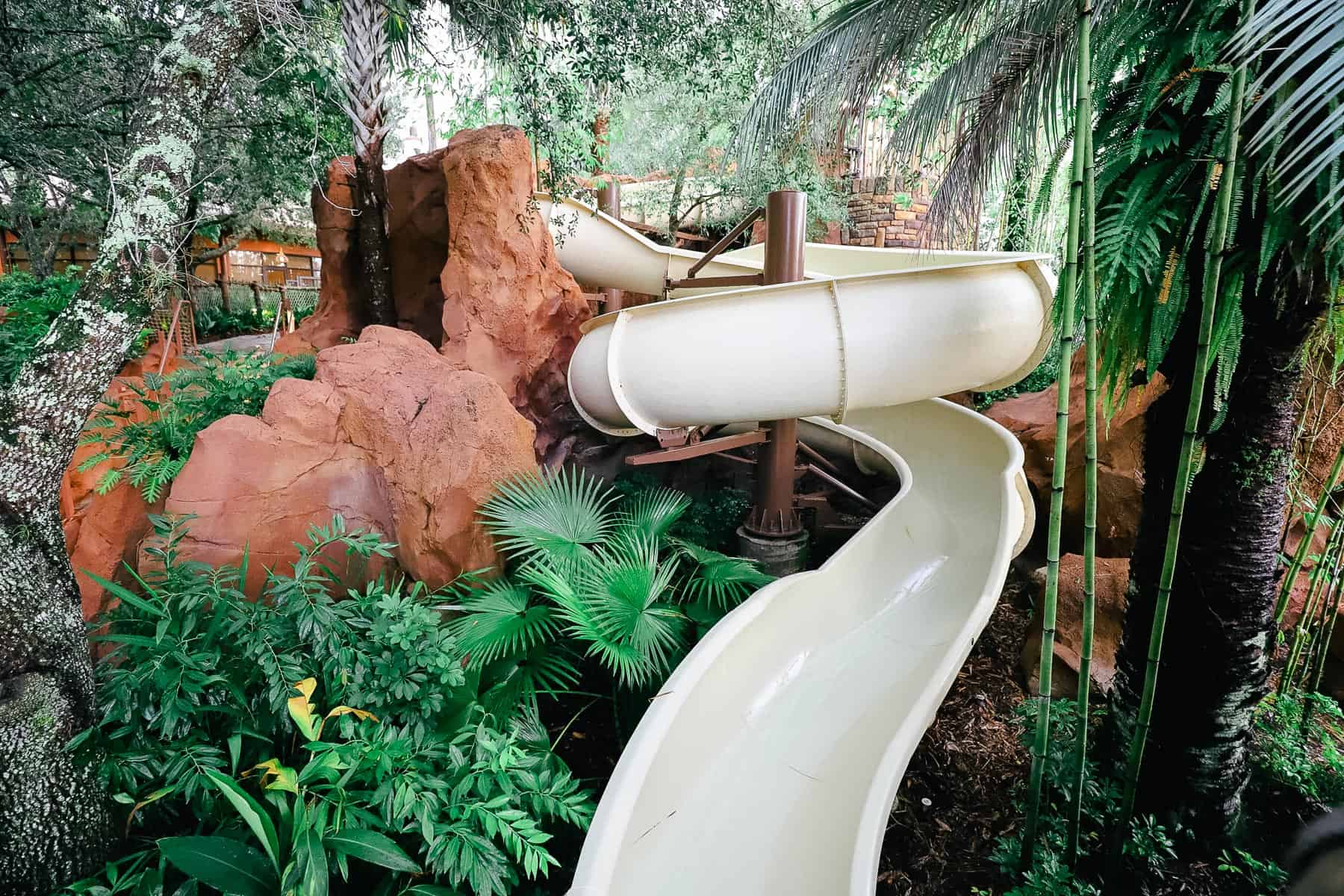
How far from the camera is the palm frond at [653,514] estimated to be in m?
3.36

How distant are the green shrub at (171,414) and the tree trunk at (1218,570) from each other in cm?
394

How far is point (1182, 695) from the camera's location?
7.17 feet

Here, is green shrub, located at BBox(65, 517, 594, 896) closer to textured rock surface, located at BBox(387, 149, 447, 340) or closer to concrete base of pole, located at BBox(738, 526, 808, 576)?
concrete base of pole, located at BBox(738, 526, 808, 576)

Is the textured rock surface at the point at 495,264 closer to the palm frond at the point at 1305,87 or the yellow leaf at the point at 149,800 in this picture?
the yellow leaf at the point at 149,800

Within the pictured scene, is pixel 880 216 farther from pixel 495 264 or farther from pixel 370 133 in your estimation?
pixel 370 133

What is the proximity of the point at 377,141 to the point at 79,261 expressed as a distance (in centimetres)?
1442

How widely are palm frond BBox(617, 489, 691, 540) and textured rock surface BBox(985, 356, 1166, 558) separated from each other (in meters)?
2.40

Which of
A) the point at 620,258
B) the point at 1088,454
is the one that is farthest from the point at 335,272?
the point at 1088,454

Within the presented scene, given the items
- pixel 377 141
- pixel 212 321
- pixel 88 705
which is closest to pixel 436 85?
pixel 377 141

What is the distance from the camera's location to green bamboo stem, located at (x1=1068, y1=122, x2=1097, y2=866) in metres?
1.71

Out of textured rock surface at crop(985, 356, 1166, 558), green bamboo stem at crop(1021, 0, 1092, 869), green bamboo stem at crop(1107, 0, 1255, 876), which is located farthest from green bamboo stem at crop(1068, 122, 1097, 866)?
textured rock surface at crop(985, 356, 1166, 558)

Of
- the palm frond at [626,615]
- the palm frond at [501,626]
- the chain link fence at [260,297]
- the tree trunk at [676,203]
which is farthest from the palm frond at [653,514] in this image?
the chain link fence at [260,297]

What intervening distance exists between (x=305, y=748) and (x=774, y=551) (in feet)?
9.44

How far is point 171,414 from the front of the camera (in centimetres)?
329
